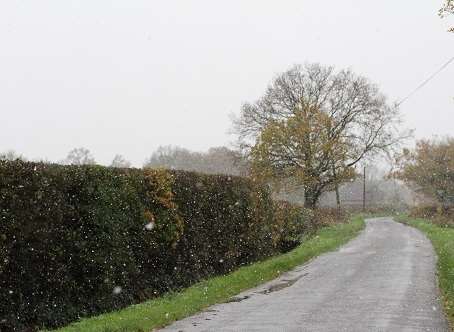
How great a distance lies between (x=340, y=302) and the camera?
10.4 meters

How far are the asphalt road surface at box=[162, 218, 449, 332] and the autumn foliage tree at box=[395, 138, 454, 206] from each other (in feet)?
127

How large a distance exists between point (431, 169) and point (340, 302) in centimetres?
4745

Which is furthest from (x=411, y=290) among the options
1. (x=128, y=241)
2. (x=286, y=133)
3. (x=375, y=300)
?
(x=286, y=133)

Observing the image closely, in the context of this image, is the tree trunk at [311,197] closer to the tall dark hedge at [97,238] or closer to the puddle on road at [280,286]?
the tall dark hedge at [97,238]

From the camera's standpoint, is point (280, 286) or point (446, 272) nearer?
point (280, 286)

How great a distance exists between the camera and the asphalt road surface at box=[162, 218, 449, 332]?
338 inches

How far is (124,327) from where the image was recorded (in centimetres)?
858

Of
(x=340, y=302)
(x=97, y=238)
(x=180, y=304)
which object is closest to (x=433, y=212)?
(x=340, y=302)

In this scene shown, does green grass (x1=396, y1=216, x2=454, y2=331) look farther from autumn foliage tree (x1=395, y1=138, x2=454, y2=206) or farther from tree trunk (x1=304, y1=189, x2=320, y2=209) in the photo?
autumn foliage tree (x1=395, y1=138, x2=454, y2=206)

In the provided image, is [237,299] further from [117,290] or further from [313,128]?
[313,128]

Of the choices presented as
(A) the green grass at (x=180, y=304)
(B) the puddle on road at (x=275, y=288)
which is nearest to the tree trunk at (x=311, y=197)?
(A) the green grass at (x=180, y=304)

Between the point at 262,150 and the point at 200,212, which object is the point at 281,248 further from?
the point at 262,150

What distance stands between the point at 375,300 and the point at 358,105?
4137 cm

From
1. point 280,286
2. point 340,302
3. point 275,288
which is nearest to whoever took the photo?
point 340,302
